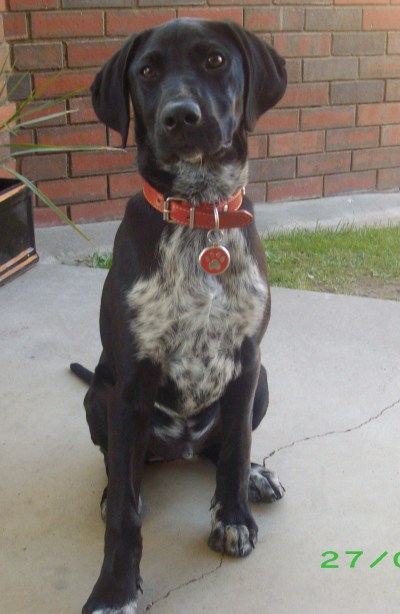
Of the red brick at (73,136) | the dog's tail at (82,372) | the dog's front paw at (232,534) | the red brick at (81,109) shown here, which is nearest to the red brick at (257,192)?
the red brick at (73,136)

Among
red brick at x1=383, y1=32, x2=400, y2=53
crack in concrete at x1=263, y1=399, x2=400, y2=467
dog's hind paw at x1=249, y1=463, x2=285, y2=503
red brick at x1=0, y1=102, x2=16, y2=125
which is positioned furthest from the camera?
red brick at x1=383, y1=32, x2=400, y2=53

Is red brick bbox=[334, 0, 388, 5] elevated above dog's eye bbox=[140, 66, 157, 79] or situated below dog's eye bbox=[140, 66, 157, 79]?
below

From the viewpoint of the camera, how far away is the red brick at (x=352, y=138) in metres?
5.48

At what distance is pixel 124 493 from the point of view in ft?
7.44

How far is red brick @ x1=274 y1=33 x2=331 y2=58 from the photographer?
5.11 metres

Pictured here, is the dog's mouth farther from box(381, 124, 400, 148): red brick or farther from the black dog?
box(381, 124, 400, 148): red brick

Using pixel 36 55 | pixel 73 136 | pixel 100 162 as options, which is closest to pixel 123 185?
pixel 100 162

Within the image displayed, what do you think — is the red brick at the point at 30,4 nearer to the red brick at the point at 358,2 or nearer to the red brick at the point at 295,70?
the red brick at the point at 295,70

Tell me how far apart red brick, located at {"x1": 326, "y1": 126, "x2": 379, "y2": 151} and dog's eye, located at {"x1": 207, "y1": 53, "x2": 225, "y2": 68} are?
331 cm

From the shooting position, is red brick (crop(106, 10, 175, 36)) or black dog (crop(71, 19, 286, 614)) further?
red brick (crop(106, 10, 175, 36))

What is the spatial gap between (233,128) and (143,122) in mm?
245

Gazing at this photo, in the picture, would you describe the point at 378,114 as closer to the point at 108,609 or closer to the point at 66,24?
the point at 66,24

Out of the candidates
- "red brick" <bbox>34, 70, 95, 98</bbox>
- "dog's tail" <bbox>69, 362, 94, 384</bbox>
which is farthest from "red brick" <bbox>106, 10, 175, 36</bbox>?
"dog's tail" <bbox>69, 362, 94, 384</bbox>

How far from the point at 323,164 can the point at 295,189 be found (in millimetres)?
244
